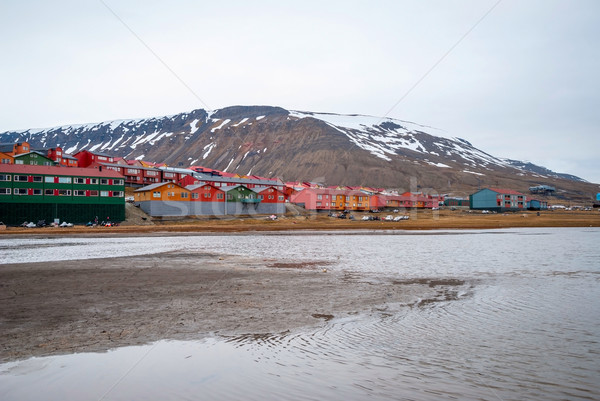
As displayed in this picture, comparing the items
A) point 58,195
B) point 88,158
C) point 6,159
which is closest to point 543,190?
point 88,158

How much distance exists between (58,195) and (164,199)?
1682 cm

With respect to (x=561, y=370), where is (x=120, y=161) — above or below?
above

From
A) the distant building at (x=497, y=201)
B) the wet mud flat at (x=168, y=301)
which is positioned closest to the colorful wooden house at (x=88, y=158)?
the wet mud flat at (x=168, y=301)

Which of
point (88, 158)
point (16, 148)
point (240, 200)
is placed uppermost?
point (16, 148)

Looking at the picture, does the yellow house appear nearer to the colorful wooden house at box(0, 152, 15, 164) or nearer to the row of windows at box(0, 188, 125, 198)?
the row of windows at box(0, 188, 125, 198)

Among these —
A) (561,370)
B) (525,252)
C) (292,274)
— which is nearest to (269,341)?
(561,370)

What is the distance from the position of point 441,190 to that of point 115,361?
627 ft

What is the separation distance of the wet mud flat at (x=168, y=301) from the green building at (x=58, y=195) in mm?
43888

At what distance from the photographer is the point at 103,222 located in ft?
215

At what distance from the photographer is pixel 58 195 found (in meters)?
63.0

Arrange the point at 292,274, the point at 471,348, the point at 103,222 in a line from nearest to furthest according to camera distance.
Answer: the point at 471,348, the point at 292,274, the point at 103,222

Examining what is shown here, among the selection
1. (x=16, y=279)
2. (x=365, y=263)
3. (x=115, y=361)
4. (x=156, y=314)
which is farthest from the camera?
(x=365, y=263)

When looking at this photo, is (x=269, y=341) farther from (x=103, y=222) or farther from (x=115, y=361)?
(x=103, y=222)

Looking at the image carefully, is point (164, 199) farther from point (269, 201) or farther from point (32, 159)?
point (32, 159)
